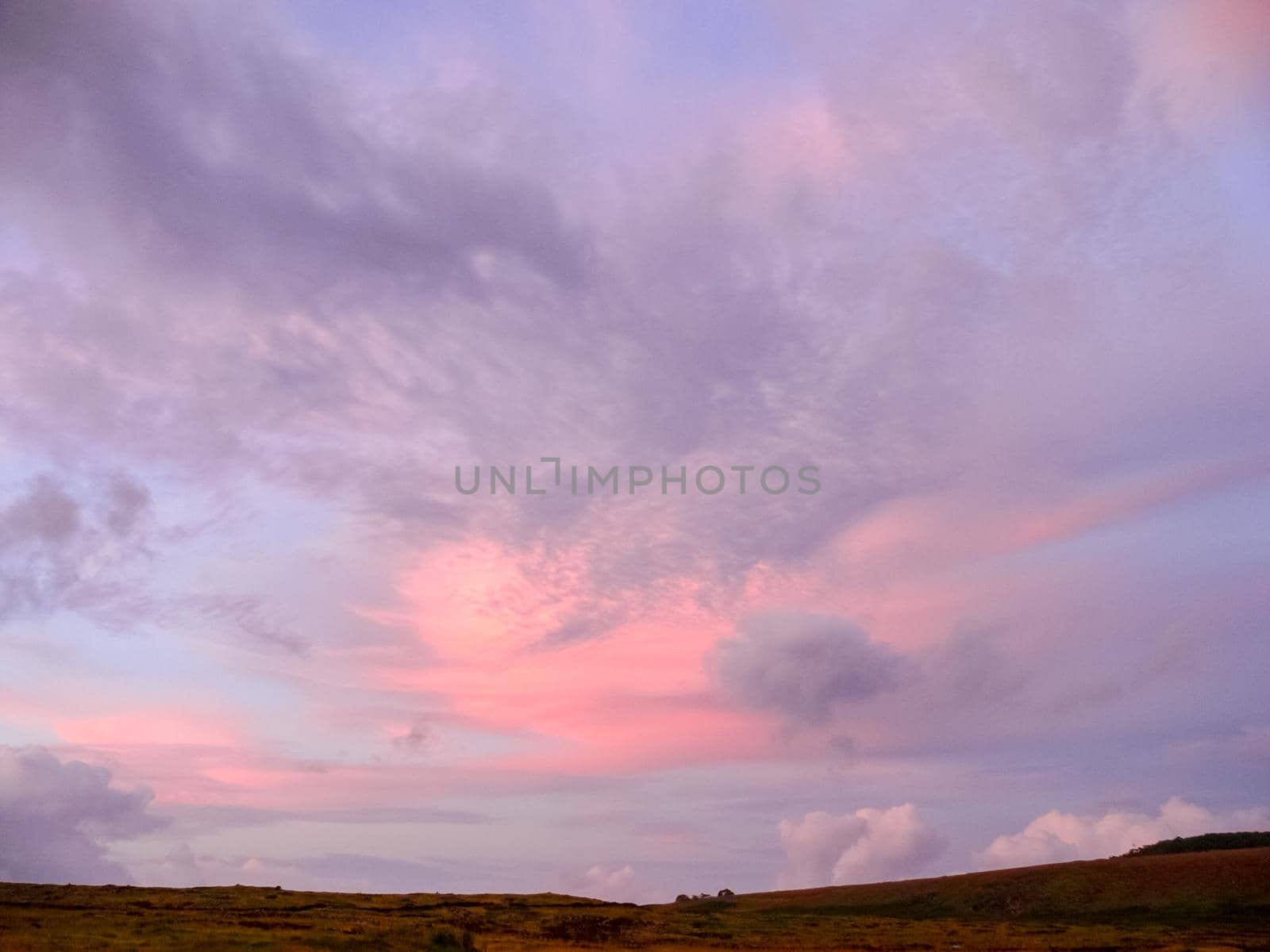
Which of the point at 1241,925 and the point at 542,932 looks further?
the point at 1241,925

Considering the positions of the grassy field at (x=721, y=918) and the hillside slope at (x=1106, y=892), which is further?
the hillside slope at (x=1106, y=892)

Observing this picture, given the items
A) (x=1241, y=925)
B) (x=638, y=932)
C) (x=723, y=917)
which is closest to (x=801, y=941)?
(x=638, y=932)

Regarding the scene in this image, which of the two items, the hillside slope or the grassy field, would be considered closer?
the grassy field

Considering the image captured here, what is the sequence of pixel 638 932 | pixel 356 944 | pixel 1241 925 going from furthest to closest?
pixel 1241 925
pixel 638 932
pixel 356 944

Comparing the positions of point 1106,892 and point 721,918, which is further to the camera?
point 1106,892

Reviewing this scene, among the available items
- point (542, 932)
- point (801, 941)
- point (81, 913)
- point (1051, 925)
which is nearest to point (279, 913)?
point (81, 913)

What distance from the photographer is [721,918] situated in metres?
148

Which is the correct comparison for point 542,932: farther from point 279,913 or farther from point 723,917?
point 723,917

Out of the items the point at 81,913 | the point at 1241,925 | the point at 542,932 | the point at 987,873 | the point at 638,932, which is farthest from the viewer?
the point at 987,873

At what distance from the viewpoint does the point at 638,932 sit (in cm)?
11475

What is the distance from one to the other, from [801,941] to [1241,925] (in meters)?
64.9

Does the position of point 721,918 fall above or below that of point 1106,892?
below

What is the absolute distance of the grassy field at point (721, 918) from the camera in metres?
80.7

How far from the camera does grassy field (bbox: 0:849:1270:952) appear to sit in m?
80.7
